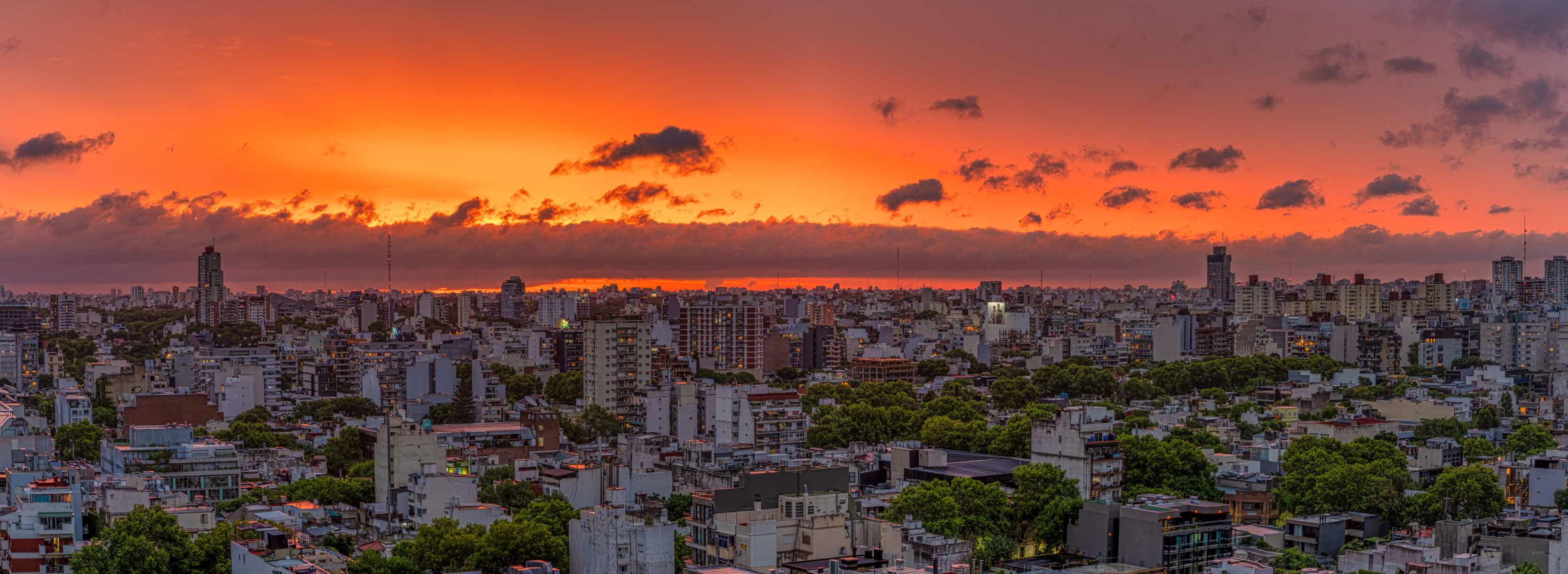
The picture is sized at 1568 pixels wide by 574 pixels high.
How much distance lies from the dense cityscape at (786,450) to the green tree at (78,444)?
0.14 metres

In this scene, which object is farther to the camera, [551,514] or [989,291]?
[989,291]

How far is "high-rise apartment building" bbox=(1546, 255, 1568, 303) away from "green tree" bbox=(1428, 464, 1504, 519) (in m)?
114

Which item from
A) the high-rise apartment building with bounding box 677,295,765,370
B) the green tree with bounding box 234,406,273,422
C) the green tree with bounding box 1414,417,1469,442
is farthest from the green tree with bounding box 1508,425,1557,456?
the high-rise apartment building with bounding box 677,295,765,370

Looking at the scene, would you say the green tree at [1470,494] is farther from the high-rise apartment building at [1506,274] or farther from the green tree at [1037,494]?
the high-rise apartment building at [1506,274]

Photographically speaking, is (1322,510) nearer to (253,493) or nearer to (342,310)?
(253,493)

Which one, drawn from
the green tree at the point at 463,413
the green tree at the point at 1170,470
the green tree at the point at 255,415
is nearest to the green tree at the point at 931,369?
the green tree at the point at 463,413

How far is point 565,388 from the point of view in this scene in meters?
70.7

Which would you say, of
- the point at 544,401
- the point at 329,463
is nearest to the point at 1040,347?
the point at 544,401

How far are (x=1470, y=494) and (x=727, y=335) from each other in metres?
61.0

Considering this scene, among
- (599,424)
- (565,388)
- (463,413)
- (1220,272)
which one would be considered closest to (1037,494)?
(599,424)

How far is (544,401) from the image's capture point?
232 ft

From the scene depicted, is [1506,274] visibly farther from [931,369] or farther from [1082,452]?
[1082,452]

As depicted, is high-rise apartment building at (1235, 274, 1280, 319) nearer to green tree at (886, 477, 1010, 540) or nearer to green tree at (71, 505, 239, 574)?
Answer: green tree at (886, 477, 1010, 540)

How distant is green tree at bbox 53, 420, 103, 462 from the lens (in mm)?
48250
